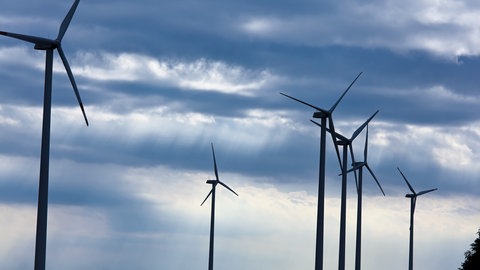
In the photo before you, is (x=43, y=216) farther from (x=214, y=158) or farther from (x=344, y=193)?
(x=214, y=158)

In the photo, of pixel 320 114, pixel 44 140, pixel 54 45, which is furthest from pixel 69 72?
pixel 320 114

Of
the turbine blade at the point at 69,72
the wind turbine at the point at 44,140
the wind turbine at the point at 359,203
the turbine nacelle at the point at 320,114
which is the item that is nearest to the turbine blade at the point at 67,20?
the turbine blade at the point at 69,72

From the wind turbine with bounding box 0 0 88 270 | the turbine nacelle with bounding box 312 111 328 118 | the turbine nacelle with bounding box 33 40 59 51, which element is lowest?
the wind turbine with bounding box 0 0 88 270

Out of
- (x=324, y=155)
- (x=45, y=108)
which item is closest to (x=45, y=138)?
(x=45, y=108)

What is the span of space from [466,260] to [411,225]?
2813cm

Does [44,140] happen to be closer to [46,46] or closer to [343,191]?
[46,46]

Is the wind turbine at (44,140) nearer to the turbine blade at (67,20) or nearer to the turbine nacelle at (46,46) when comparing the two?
the turbine nacelle at (46,46)

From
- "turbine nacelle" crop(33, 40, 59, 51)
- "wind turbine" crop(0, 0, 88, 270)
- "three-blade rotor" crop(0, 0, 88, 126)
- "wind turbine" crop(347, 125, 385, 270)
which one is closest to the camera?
"wind turbine" crop(0, 0, 88, 270)

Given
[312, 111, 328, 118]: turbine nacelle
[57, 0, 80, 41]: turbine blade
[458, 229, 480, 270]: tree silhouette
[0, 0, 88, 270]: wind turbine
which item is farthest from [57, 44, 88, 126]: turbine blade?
[458, 229, 480, 270]: tree silhouette

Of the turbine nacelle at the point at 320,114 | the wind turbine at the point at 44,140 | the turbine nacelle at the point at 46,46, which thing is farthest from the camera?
the turbine nacelle at the point at 320,114

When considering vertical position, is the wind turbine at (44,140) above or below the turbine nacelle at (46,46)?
below

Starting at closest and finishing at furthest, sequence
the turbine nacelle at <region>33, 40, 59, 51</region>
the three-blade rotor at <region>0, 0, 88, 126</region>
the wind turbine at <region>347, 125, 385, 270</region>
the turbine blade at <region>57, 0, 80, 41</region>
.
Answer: the three-blade rotor at <region>0, 0, 88, 126</region> → the turbine nacelle at <region>33, 40, 59, 51</region> → the turbine blade at <region>57, 0, 80, 41</region> → the wind turbine at <region>347, 125, 385, 270</region>

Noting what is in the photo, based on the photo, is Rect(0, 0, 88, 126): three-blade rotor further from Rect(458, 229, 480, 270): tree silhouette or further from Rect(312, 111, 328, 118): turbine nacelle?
Rect(458, 229, 480, 270): tree silhouette

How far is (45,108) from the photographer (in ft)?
249
